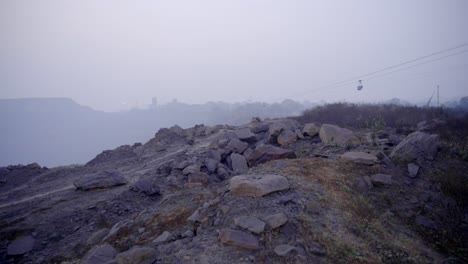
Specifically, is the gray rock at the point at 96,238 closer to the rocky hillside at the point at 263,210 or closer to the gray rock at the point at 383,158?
the rocky hillside at the point at 263,210

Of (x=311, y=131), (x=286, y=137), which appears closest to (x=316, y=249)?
(x=286, y=137)

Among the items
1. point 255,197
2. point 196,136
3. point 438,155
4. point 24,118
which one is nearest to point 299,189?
point 255,197

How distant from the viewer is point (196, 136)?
40.2 feet

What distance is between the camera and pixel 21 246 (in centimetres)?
511

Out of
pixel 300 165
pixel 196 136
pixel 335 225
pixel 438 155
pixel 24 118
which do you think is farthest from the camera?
pixel 24 118

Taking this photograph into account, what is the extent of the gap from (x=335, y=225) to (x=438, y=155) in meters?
4.16

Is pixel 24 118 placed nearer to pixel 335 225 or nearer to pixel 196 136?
pixel 196 136

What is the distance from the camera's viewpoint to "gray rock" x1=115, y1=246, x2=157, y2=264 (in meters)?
3.21

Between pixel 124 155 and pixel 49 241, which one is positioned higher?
pixel 124 155

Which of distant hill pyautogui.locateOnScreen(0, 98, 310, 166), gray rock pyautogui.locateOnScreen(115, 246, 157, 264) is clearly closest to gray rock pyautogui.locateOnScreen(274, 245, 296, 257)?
gray rock pyautogui.locateOnScreen(115, 246, 157, 264)

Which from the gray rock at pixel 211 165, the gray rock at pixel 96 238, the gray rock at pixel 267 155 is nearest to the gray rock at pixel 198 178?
the gray rock at pixel 211 165

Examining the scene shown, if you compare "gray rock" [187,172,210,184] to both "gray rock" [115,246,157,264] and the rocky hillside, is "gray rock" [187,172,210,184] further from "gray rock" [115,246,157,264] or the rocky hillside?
"gray rock" [115,246,157,264]

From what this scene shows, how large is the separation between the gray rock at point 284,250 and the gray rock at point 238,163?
413cm

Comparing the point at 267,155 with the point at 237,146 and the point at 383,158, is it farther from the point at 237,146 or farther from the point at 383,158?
the point at 383,158
